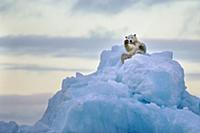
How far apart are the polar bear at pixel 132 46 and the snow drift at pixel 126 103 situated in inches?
11.4

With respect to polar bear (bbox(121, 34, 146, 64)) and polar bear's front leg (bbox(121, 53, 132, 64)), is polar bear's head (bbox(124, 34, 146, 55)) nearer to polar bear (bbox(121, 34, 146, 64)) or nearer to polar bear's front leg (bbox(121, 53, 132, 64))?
polar bear (bbox(121, 34, 146, 64))

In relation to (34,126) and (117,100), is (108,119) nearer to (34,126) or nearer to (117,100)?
(117,100)

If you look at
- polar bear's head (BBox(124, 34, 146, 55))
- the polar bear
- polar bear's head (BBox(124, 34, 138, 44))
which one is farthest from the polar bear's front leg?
polar bear's head (BBox(124, 34, 138, 44))

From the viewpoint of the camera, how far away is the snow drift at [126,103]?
477 inches

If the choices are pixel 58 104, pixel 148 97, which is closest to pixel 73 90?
pixel 58 104

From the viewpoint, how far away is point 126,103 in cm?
1214

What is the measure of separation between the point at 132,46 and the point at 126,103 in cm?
162

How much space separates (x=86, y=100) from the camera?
39.6 ft

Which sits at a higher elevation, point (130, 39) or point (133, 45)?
point (130, 39)

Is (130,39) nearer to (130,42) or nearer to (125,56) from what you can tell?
(130,42)

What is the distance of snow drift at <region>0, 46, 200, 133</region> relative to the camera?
1212cm

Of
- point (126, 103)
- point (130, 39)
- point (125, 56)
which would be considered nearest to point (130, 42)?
point (130, 39)

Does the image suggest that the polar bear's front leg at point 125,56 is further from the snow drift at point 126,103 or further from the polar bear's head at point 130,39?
the polar bear's head at point 130,39

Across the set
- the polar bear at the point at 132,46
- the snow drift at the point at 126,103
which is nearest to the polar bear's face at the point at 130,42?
the polar bear at the point at 132,46
